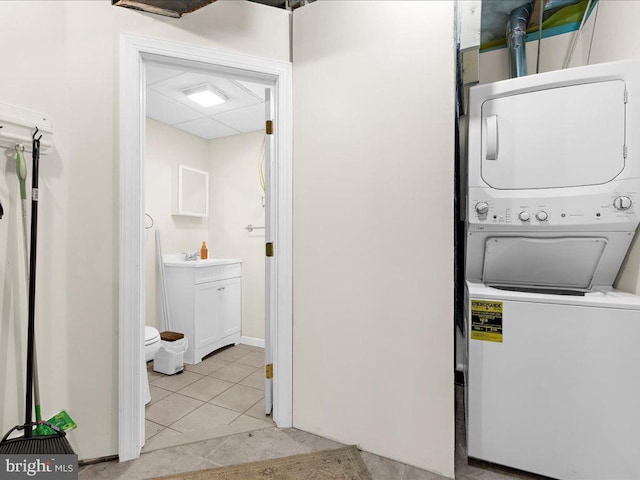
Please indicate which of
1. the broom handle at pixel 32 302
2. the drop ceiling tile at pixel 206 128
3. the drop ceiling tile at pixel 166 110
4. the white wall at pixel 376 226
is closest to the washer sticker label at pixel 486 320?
the white wall at pixel 376 226

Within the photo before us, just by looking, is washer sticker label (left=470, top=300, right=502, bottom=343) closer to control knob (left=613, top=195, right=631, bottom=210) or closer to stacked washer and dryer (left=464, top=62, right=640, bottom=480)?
stacked washer and dryer (left=464, top=62, right=640, bottom=480)

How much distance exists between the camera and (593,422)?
4.46 feet

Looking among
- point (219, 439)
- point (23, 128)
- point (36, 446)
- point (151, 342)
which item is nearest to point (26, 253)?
point (23, 128)

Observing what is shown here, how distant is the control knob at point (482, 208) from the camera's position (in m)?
1.58

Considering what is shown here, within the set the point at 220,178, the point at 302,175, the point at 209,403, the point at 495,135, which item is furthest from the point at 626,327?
the point at 220,178

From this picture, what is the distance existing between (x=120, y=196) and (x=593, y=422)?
8.14 feet

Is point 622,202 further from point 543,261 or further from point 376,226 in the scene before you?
point 376,226

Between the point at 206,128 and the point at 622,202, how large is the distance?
11.8ft

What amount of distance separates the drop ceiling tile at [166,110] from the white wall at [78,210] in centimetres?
119

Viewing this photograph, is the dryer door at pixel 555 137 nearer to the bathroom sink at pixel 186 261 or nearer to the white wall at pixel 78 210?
the white wall at pixel 78 210

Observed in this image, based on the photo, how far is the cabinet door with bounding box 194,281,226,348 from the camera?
2.97 m

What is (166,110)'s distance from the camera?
9.97 ft

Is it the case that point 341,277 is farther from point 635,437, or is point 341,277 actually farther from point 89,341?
point 635,437

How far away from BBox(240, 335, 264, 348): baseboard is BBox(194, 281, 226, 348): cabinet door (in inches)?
14.2
